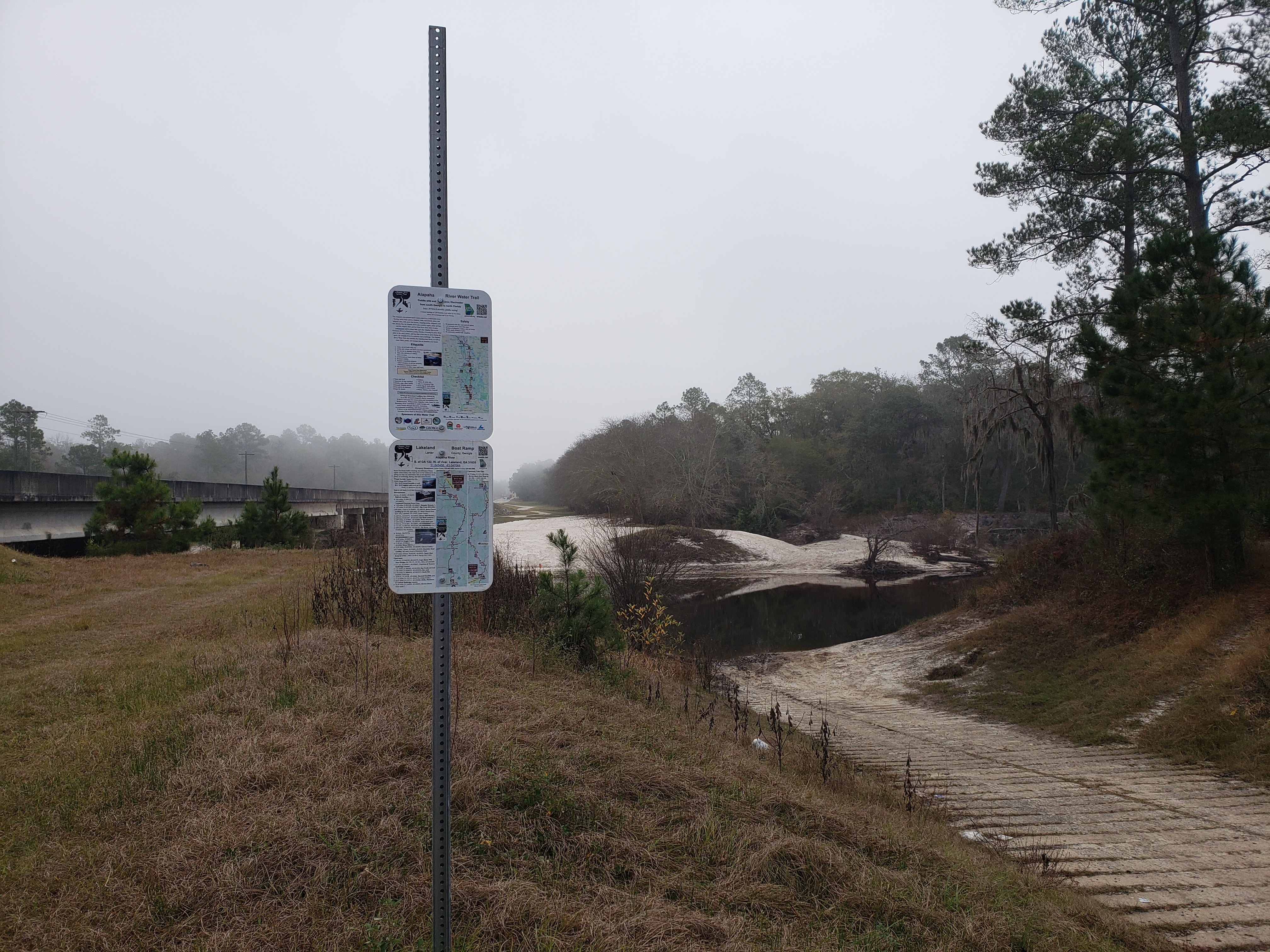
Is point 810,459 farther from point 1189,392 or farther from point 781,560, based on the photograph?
point 1189,392

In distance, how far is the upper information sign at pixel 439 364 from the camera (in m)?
2.58

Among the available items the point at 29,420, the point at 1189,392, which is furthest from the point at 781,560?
the point at 29,420

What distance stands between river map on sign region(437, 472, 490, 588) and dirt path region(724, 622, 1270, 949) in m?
3.65

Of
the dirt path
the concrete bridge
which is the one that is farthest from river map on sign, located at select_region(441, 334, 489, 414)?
the concrete bridge

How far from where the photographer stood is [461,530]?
2631 millimetres

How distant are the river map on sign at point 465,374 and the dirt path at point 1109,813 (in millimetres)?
3979

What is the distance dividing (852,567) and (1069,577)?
19.0 metres

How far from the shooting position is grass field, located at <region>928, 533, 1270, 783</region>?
24.1 feet

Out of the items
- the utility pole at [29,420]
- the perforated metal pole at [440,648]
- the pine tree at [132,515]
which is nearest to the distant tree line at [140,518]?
the pine tree at [132,515]

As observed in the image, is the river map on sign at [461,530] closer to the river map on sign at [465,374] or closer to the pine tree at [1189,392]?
the river map on sign at [465,374]

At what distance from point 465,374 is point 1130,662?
10.5m

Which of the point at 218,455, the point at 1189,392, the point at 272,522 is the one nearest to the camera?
the point at 1189,392

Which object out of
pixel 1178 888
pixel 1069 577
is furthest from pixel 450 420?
pixel 1069 577

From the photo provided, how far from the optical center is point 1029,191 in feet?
50.5
